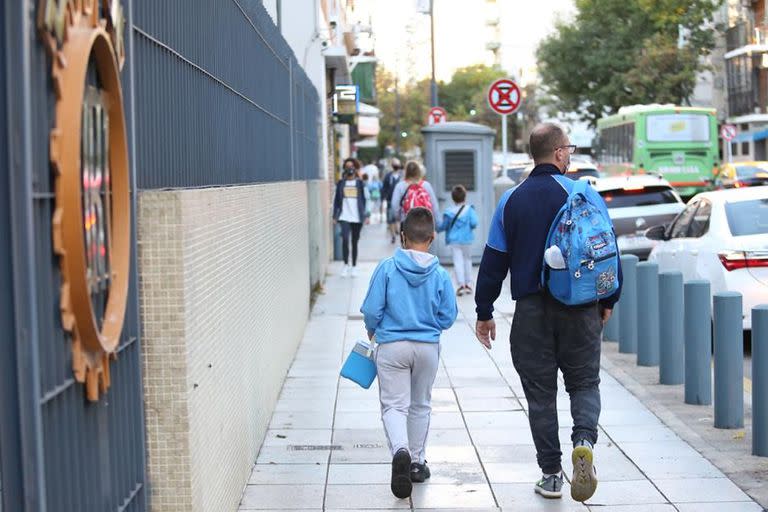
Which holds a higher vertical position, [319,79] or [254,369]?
[319,79]

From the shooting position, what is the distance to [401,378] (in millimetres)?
7137

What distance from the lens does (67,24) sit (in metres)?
3.62

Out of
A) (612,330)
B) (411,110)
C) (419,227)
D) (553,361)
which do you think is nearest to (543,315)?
(553,361)

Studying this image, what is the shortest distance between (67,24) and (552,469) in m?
4.14

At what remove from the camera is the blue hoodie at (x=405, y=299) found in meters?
7.06

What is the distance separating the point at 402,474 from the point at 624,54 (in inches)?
2239

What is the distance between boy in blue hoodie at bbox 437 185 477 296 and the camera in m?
17.2

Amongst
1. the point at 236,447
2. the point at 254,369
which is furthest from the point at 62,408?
the point at 254,369

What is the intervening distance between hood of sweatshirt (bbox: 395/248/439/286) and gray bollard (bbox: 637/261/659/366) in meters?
4.70

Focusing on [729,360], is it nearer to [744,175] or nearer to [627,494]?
[627,494]

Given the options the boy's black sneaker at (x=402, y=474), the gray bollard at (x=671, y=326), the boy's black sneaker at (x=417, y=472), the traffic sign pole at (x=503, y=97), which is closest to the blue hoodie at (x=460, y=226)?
the traffic sign pole at (x=503, y=97)

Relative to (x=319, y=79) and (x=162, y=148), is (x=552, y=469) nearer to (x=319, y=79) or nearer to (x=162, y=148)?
(x=162, y=148)

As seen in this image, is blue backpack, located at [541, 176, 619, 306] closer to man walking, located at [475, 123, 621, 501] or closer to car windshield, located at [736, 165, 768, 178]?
man walking, located at [475, 123, 621, 501]

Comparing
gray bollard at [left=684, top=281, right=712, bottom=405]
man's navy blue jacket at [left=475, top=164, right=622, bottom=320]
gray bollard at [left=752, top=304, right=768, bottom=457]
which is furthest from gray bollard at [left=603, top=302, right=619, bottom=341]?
man's navy blue jacket at [left=475, top=164, right=622, bottom=320]
